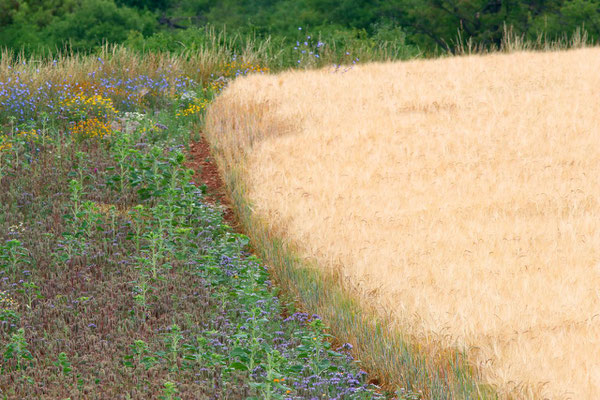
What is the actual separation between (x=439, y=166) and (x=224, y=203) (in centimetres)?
236

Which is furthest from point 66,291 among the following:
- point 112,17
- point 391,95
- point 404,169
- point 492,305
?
point 112,17

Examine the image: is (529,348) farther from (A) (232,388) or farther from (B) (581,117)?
(B) (581,117)

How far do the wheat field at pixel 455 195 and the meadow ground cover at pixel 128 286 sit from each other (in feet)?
2.04

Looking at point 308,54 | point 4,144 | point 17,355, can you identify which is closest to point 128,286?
point 17,355

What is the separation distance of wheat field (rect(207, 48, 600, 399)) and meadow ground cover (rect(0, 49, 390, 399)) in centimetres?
62

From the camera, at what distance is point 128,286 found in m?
6.18

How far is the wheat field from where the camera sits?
4719 millimetres

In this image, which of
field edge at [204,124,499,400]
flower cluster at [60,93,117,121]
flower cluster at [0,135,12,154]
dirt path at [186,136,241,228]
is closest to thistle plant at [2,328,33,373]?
field edge at [204,124,499,400]

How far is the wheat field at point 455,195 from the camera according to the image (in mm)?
4719

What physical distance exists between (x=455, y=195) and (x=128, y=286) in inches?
124

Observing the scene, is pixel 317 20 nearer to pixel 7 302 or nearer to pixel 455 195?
pixel 455 195

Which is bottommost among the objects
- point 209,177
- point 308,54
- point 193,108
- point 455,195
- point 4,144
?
point 209,177

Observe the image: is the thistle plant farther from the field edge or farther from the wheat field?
the wheat field

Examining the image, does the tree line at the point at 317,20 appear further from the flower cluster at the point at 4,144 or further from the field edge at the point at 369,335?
the field edge at the point at 369,335
